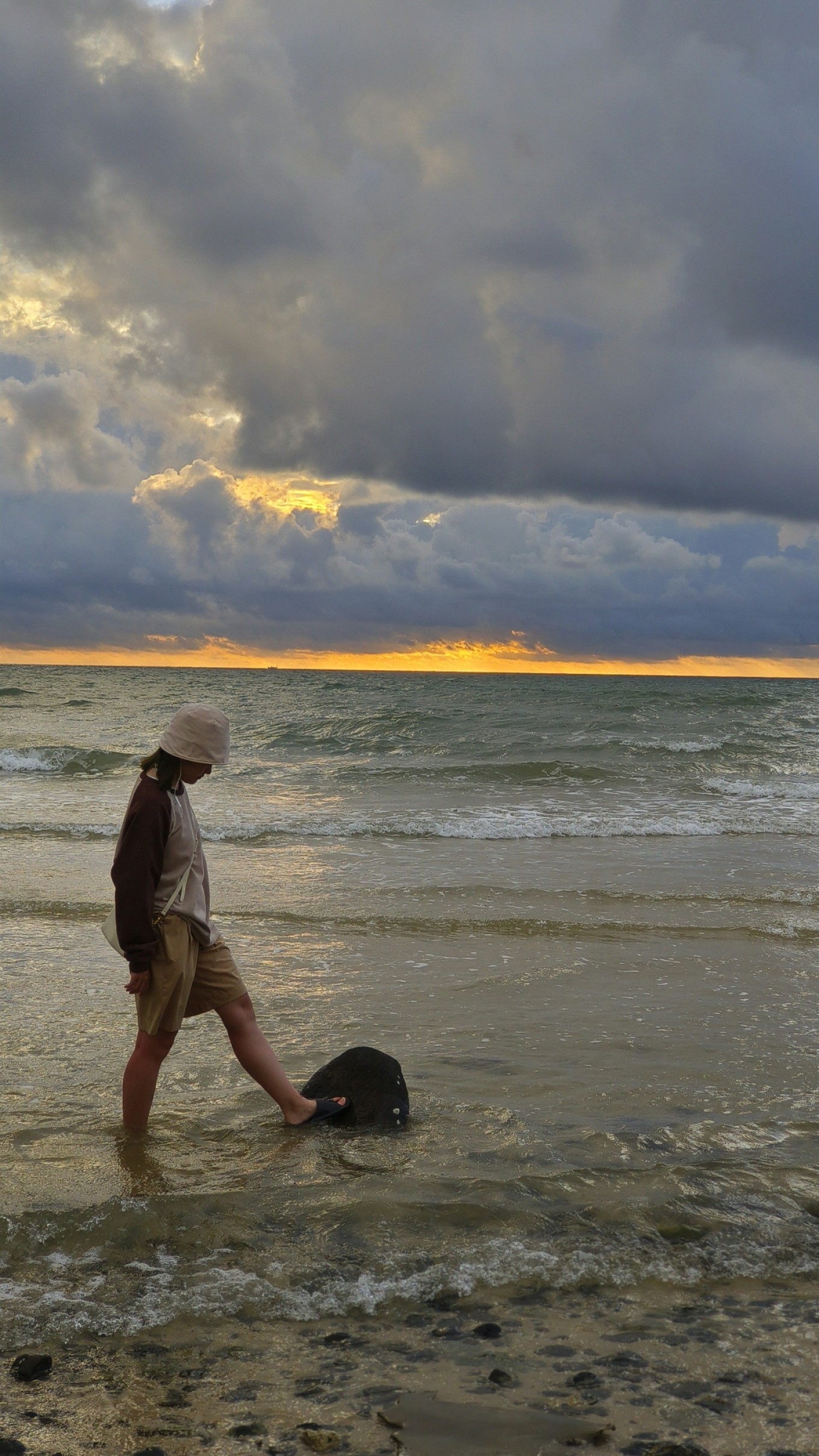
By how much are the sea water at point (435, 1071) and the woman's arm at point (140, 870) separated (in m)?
0.94

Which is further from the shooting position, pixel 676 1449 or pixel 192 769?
pixel 192 769

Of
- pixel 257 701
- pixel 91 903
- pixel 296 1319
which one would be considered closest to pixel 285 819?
pixel 91 903

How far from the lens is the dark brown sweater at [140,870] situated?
396 centimetres

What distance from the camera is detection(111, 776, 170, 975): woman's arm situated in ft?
13.0

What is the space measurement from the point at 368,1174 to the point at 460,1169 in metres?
0.37

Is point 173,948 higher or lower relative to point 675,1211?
higher

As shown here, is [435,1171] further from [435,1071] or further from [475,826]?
[475,826]

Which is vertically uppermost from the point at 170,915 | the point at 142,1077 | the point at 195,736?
the point at 195,736

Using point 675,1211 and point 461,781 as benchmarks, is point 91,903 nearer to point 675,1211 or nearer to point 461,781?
point 675,1211

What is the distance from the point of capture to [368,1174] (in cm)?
402

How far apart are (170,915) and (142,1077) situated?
81 centimetres

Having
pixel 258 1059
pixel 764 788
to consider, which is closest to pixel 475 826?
pixel 764 788

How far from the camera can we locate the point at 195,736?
402cm

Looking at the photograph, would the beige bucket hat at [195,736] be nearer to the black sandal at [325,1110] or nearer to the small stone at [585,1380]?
the black sandal at [325,1110]
